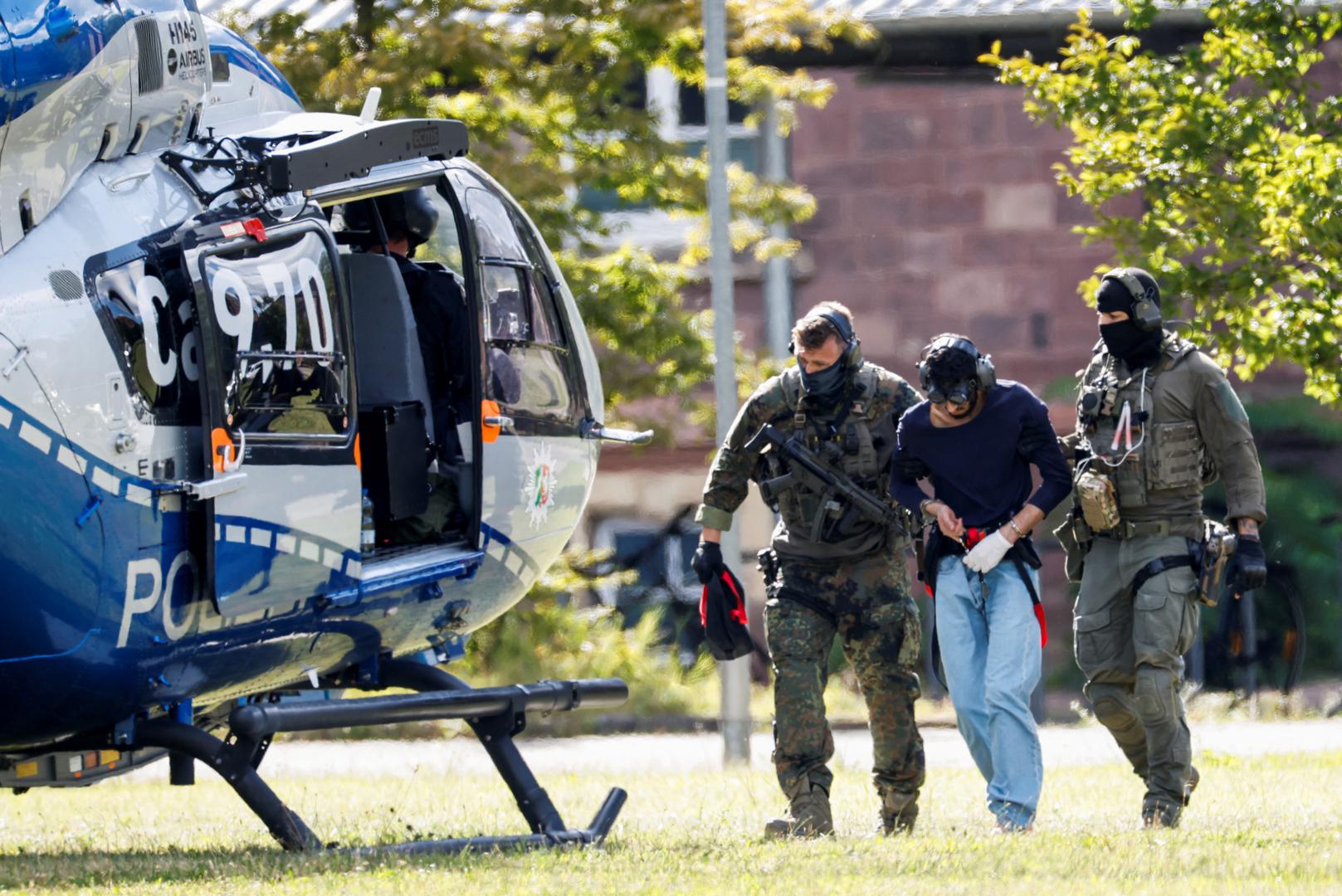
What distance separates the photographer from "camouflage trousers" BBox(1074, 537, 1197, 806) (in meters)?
7.87

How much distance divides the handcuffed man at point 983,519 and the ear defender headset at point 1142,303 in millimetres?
523

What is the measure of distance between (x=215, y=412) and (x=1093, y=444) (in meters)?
3.32

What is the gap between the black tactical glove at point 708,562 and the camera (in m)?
8.17

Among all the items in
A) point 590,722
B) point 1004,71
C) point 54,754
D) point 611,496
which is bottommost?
point 590,722

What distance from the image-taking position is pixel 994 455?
782 cm

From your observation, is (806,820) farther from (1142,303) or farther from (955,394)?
(1142,303)

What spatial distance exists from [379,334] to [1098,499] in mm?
2703

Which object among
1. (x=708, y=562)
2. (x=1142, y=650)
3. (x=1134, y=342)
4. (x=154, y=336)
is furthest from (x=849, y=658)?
(x=154, y=336)

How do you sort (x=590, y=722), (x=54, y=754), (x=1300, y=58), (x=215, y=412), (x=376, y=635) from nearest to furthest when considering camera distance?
(x=215, y=412), (x=54, y=754), (x=376, y=635), (x=1300, y=58), (x=590, y=722)

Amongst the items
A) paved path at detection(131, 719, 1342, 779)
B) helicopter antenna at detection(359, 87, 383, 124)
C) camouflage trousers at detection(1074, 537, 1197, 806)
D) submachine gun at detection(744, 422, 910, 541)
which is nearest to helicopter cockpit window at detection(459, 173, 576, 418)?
helicopter antenna at detection(359, 87, 383, 124)

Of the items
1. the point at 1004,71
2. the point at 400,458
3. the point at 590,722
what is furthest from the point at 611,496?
the point at 400,458

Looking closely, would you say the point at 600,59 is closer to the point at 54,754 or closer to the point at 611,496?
the point at 611,496

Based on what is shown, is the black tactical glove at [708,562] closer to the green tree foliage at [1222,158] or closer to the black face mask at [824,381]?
the black face mask at [824,381]

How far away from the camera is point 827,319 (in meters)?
8.09
